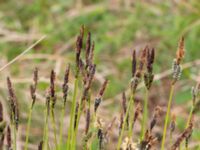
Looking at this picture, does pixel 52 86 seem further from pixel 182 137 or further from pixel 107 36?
pixel 107 36

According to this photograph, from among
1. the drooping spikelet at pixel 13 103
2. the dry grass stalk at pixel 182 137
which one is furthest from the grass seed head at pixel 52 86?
the dry grass stalk at pixel 182 137

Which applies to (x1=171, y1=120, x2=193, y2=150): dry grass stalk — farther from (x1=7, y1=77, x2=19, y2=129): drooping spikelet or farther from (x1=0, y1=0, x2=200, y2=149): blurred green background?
(x1=0, y1=0, x2=200, y2=149): blurred green background

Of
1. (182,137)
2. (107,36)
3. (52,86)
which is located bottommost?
(182,137)

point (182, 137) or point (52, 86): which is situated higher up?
point (52, 86)

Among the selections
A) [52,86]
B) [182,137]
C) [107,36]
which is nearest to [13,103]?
[52,86]

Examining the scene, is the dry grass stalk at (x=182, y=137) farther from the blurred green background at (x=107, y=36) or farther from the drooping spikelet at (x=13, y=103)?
the blurred green background at (x=107, y=36)

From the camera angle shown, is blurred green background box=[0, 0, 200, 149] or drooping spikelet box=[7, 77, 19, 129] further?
blurred green background box=[0, 0, 200, 149]

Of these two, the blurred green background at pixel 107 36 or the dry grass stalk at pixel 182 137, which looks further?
the blurred green background at pixel 107 36

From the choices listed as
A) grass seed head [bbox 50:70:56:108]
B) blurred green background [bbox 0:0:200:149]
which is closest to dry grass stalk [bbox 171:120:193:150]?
grass seed head [bbox 50:70:56:108]

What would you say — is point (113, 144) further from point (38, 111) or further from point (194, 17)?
point (194, 17)
